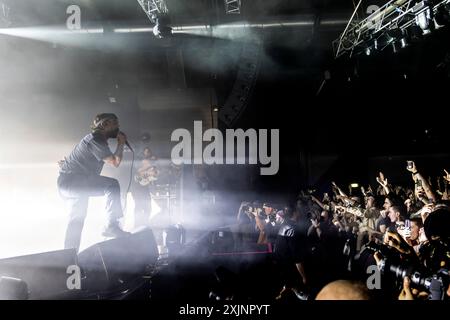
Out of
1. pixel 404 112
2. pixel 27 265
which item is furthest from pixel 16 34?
pixel 404 112

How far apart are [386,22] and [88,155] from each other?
6.31 meters

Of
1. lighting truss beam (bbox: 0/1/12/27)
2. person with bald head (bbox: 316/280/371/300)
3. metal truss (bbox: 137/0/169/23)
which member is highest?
metal truss (bbox: 137/0/169/23)

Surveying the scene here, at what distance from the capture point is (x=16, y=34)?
5152mm

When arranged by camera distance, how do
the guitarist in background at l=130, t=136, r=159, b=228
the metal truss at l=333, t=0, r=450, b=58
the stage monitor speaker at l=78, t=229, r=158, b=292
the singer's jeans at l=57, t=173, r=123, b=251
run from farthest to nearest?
the guitarist in background at l=130, t=136, r=159, b=228, the metal truss at l=333, t=0, r=450, b=58, the singer's jeans at l=57, t=173, r=123, b=251, the stage monitor speaker at l=78, t=229, r=158, b=292

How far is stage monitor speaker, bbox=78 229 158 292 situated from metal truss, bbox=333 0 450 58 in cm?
578

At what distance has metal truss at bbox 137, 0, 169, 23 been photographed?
16.9 feet

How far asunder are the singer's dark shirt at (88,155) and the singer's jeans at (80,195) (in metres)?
0.06

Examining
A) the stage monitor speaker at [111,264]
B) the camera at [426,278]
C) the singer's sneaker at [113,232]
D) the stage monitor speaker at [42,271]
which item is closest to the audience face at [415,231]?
the camera at [426,278]

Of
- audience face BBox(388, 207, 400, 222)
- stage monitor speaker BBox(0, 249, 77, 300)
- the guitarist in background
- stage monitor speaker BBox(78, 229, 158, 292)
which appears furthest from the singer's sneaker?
audience face BBox(388, 207, 400, 222)

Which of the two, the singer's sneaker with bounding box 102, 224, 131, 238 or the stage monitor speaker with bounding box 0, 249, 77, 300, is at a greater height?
the singer's sneaker with bounding box 102, 224, 131, 238

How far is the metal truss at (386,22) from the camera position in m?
4.58

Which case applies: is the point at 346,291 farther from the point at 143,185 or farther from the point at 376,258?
the point at 143,185

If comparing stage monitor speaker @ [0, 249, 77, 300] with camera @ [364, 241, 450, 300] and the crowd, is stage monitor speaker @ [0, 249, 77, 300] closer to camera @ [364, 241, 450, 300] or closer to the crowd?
the crowd
